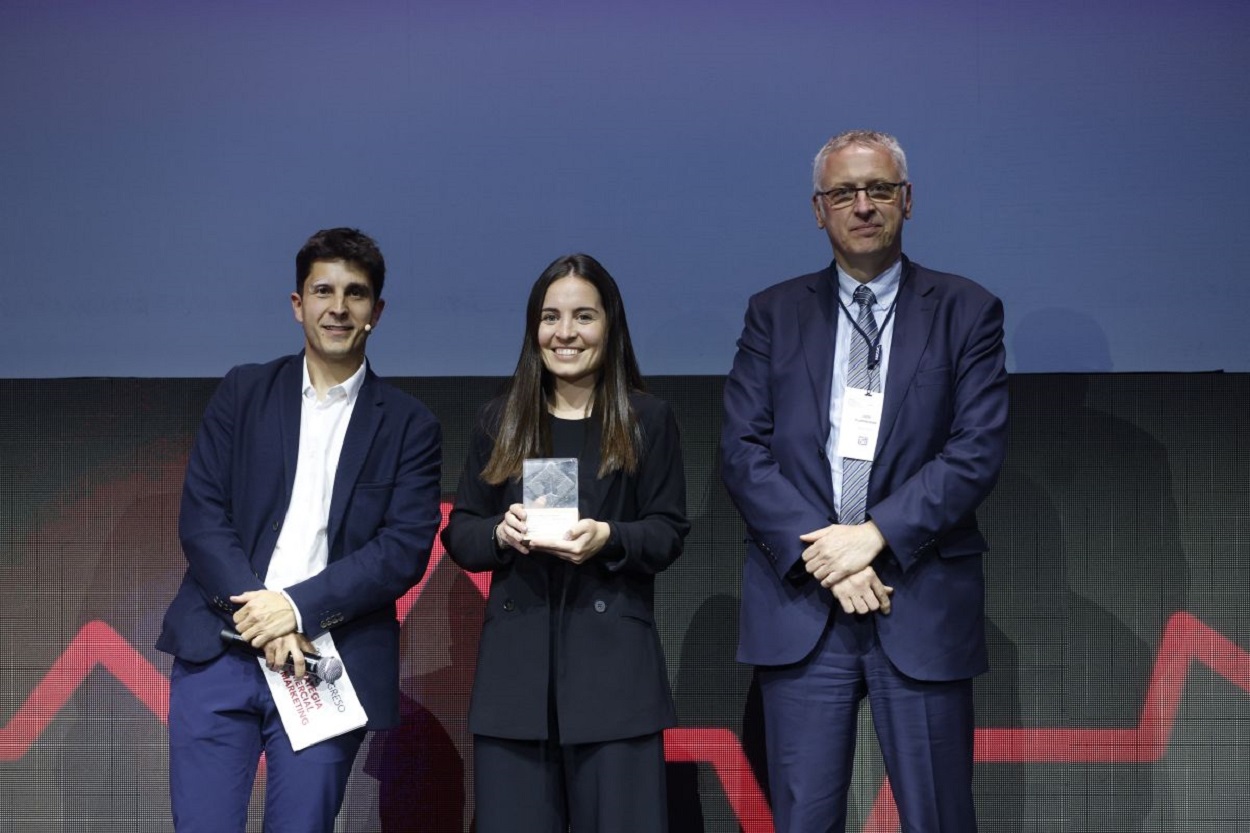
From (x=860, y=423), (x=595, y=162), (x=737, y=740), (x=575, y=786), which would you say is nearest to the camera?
(x=575, y=786)

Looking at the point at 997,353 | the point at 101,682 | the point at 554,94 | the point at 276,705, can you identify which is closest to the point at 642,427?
the point at 997,353

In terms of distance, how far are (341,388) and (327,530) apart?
0.34 meters

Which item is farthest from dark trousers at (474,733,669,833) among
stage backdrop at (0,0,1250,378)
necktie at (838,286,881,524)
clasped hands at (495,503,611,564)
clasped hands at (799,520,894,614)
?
stage backdrop at (0,0,1250,378)

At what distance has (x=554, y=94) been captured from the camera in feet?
12.5

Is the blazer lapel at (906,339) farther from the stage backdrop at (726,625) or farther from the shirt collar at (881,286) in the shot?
the stage backdrop at (726,625)

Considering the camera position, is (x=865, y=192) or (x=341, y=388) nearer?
(x=865, y=192)

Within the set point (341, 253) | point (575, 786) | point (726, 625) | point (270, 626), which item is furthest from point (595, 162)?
point (575, 786)

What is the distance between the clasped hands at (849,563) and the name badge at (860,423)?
7.2 inches

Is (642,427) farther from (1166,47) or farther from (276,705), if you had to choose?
(1166,47)

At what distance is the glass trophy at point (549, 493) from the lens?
8.45 feet

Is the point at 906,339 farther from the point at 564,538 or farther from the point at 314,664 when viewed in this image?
the point at 314,664

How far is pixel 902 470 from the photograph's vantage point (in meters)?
2.76

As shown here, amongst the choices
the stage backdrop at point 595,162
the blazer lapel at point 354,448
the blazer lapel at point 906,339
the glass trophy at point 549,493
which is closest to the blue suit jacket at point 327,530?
the blazer lapel at point 354,448

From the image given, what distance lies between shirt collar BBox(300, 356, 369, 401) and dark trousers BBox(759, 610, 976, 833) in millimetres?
1199
